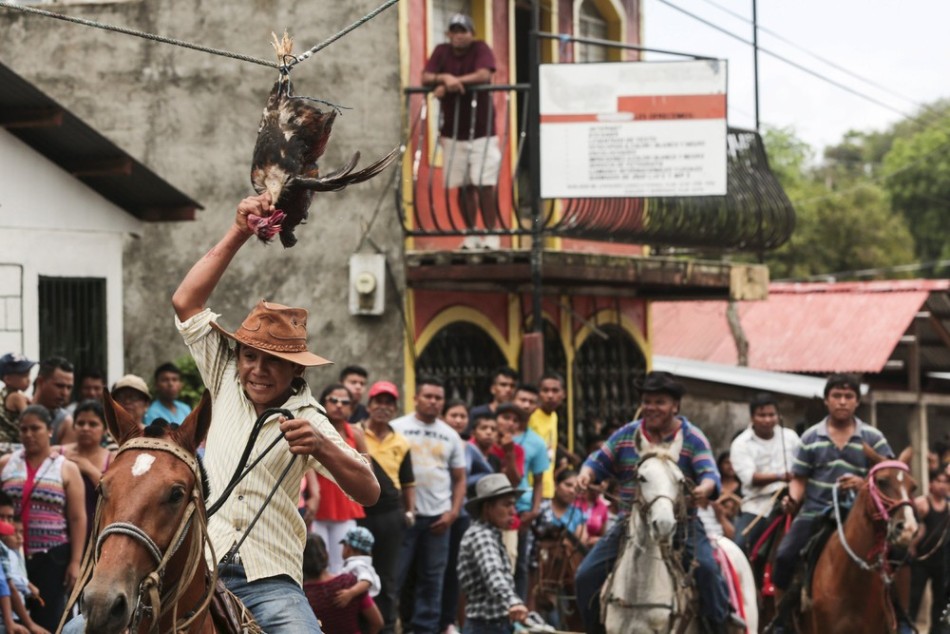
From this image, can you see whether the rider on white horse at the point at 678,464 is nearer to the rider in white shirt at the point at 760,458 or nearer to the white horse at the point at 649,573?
the white horse at the point at 649,573

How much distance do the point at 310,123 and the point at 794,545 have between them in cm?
753

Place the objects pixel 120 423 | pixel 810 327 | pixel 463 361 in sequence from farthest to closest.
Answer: pixel 810 327
pixel 463 361
pixel 120 423

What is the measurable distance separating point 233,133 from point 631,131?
154 inches

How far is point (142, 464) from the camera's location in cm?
549

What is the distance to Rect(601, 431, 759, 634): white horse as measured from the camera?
11164 millimetres

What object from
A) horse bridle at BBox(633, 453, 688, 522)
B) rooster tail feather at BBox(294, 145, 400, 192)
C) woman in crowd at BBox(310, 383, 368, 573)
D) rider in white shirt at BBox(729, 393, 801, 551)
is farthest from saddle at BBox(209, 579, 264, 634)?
rider in white shirt at BBox(729, 393, 801, 551)

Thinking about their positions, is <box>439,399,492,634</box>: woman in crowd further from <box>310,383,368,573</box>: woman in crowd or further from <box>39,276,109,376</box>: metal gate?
<box>39,276,109,376</box>: metal gate

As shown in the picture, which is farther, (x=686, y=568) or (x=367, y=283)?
(x=367, y=283)

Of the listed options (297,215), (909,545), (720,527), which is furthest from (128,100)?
(297,215)

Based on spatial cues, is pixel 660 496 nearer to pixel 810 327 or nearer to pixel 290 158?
pixel 290 158

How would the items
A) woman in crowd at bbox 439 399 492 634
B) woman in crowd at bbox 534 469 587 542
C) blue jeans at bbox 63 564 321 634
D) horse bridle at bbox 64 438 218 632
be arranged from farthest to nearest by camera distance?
1. woman in crowd at bbox 534 469 587 542
2. woman in crowd at bbox 439 399 492 634
3. blue jeans at bbox 63 564 321 634
4. horse bridle at bbox 64 438 218 632

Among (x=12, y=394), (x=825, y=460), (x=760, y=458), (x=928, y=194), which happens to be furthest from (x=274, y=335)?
(x=928, y=194)

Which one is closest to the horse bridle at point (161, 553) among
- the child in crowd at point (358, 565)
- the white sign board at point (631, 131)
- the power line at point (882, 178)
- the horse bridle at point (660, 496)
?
the child in crowd at point (358, 565)

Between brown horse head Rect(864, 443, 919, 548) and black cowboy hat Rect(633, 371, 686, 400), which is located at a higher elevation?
black cowboy hat Rect(633, 371, 686, 400)
